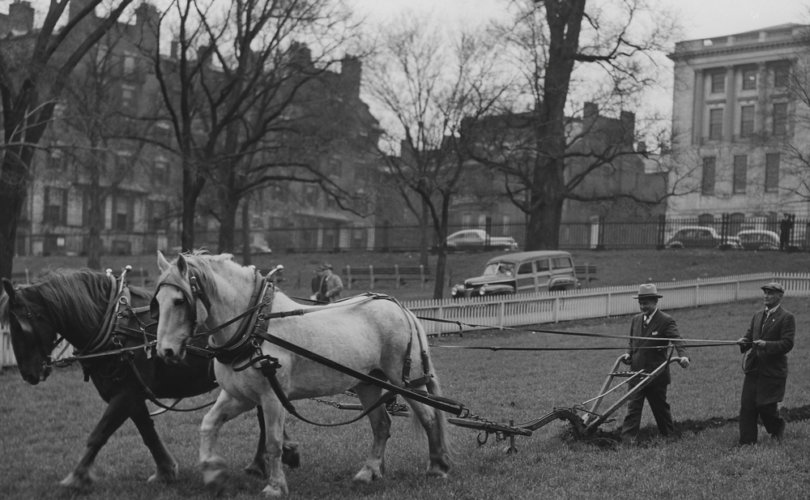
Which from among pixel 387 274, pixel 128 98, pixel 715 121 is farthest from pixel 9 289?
pixel 715 121

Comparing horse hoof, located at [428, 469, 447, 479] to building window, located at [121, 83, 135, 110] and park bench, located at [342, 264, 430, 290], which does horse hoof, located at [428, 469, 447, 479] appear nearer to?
park bench, located at [342, 264, 430, 290]

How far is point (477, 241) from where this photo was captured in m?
49.7

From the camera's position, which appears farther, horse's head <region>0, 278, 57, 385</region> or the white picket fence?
the white picket fence

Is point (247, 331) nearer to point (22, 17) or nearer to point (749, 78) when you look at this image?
point (22, 17)

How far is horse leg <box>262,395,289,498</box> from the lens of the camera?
304 inches

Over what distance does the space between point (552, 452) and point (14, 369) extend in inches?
459

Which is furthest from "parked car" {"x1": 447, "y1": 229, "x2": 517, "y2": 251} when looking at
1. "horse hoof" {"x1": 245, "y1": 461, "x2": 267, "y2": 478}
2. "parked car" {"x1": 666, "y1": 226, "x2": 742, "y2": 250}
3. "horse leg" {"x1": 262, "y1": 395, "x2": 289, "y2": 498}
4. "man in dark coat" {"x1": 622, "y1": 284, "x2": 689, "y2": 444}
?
"horse leg" {"x1": 262, "y1": 395, "x2": 289, "y2": 498}

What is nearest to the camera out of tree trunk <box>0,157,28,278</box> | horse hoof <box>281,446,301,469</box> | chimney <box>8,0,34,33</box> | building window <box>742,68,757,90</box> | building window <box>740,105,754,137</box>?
horse hoof <box>281,446,301,469</box>

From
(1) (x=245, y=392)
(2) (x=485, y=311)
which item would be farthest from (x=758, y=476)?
(2) (x=485, y=311)

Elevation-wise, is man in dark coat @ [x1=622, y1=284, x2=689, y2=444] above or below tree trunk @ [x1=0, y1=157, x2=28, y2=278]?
below

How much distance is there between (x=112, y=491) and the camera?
8.16 meters

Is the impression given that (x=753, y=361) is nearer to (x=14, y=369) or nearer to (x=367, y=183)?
(x=14, y=369)

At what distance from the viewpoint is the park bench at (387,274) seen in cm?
3753

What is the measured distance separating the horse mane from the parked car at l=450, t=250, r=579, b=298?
63.3ft
